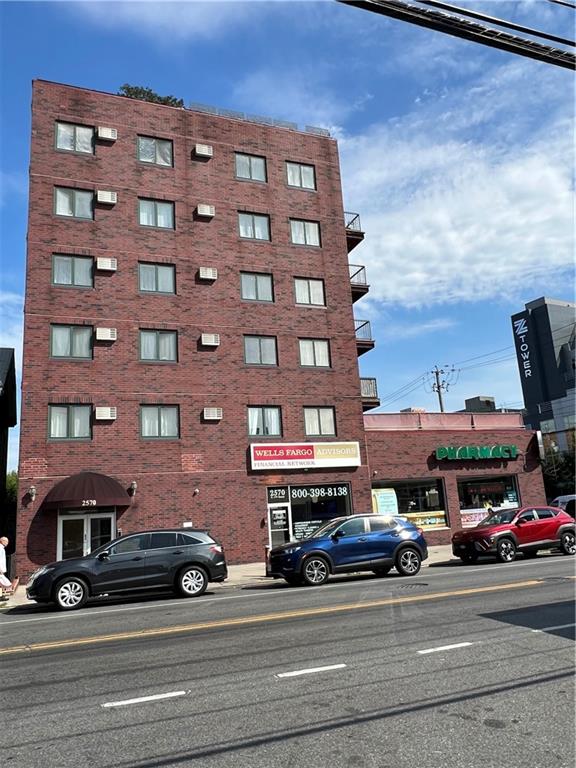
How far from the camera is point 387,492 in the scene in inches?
1027

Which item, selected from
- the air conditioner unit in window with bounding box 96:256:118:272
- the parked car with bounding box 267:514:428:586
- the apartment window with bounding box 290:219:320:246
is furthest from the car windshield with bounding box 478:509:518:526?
the air conditioner unit in window with bounding box 96:256:118:272

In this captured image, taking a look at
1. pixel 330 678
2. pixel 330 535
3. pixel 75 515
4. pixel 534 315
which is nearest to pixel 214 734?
pixel 330 678

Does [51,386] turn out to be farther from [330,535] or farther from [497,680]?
[497,680]

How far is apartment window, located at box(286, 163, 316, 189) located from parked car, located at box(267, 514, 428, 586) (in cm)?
1801

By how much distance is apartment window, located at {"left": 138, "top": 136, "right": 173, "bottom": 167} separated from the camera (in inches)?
997

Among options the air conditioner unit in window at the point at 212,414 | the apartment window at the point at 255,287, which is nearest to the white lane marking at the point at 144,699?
the air conditioner unit in window at the point at 212,414

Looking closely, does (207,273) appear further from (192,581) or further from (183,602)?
(183,602)

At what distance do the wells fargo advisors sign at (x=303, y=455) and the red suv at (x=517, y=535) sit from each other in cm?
645

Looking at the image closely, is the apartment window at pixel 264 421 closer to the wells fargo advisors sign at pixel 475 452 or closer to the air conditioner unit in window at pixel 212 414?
the air conditioner unit in window at pixel 212 414

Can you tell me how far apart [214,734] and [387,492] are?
2196 cm

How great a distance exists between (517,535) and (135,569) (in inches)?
468

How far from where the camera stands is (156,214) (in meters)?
24.8

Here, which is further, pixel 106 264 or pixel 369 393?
pixel 369 393

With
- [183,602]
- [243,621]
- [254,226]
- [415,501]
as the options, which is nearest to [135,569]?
[183,602]
